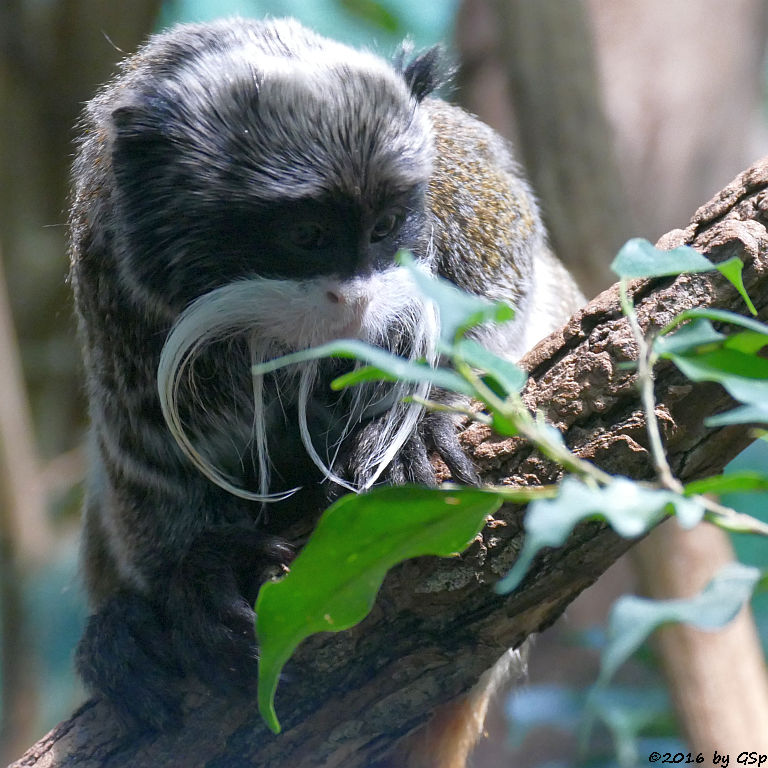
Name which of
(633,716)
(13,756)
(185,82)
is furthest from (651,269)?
(13,756)

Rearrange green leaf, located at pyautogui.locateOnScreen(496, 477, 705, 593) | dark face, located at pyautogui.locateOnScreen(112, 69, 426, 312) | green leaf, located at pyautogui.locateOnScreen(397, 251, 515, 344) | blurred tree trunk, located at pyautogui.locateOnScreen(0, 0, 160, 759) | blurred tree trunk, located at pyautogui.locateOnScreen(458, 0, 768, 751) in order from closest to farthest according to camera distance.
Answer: green leaf, located at pyautogui.locateOnScreen(496, 477, 705, 593), green leaf, located at pyautogui.locateOnScreen(397, 251, 515, 344), dark face, located at pyautogui.locateOnScreen(112, 69, 426, 312), blurred tree trunk, located at pyautogui.locateOnScreen(458, 0, 768, 751), blurred tree trunk, located at pyautogui.locateOnScreen(0, 0, 160, 759)

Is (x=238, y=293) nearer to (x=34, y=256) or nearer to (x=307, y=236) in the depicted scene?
(x=307, y=236)

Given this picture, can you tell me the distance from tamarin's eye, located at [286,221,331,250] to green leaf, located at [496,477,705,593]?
1034 millimetres

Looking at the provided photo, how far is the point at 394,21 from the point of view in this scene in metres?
5.20

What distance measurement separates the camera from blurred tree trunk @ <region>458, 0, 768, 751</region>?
2.87 metres

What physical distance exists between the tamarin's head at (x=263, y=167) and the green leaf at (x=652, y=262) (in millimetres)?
764

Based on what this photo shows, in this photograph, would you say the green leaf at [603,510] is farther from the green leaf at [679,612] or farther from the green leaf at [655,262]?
the green leaf at [655,262]

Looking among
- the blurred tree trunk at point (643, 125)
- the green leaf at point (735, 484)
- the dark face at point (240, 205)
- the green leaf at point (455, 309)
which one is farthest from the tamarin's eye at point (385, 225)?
the blurred tree trunk at point (643, 125)

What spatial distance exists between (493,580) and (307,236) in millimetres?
637

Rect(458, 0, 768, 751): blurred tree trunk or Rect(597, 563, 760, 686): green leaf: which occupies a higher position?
Rect(597, 563, 760, 686): green leaf

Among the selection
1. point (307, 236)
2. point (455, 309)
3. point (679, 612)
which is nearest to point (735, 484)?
point (679, 612)

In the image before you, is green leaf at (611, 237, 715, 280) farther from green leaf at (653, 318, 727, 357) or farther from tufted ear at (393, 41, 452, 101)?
tufted ear at (393, 41, 452, 101)

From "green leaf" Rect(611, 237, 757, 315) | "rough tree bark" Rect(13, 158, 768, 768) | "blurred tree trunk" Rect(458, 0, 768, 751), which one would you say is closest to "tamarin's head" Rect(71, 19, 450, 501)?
"rough tree bark" Rect(13, 158, 768, 768)

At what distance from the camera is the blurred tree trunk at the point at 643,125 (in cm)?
287
